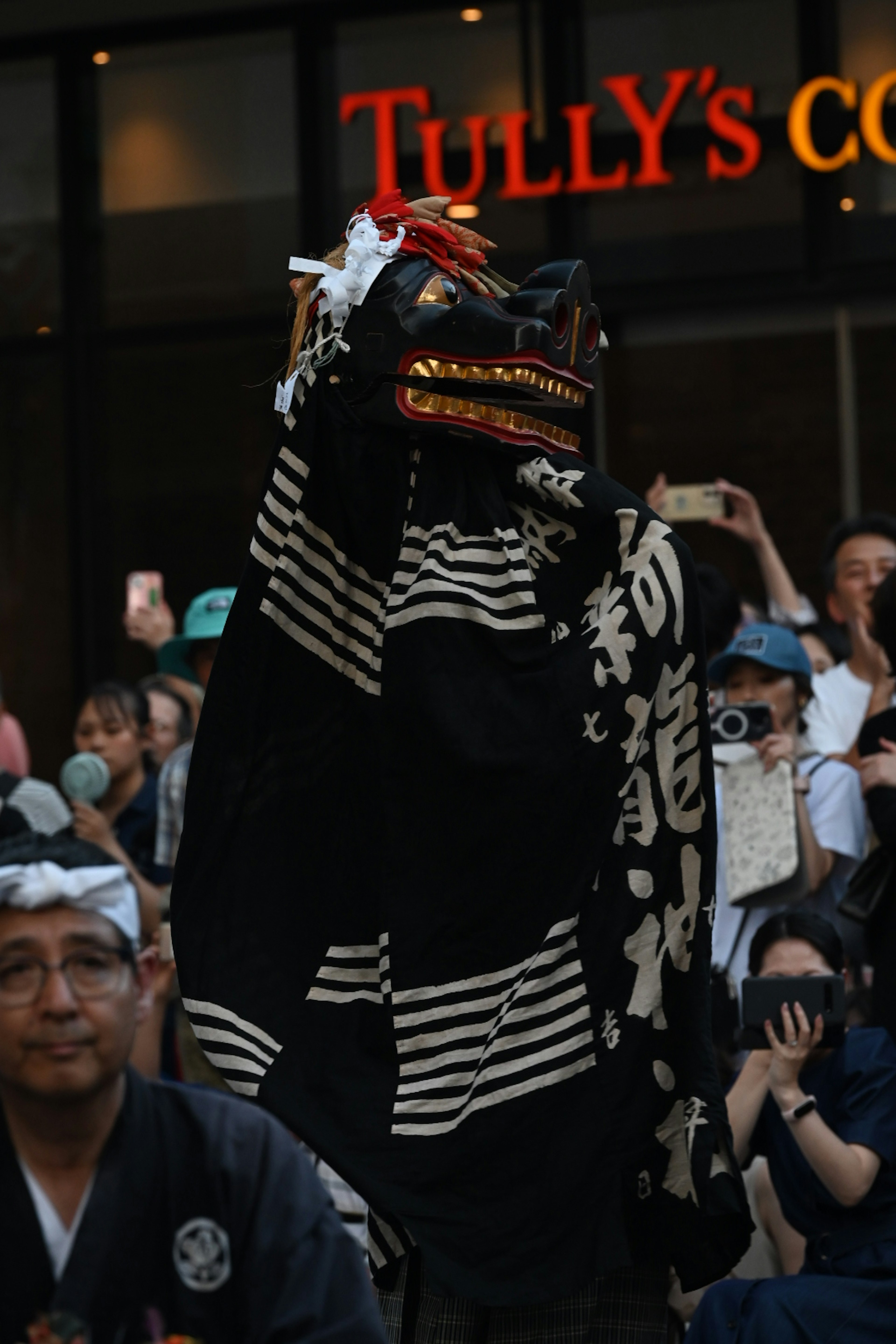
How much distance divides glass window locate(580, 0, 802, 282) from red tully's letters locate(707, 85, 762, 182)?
0.03 ft

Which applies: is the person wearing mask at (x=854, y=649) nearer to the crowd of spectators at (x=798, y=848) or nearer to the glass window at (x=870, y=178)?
the crowd of spectators at (x=798, y=848)

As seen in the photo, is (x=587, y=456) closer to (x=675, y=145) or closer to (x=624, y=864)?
(x=675, y=145)

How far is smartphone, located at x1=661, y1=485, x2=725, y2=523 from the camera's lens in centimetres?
529

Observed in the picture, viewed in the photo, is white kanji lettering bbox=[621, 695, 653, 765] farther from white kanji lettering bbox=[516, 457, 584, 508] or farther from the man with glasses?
the man with glasses

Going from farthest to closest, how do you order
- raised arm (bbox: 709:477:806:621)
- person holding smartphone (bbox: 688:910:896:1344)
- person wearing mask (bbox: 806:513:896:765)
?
raised arm (bbox: 709:477:806:621)
person wearing mask (bbox: 806:513:896:765)
person holding smartphone (bbox: 688:910:896:1344)

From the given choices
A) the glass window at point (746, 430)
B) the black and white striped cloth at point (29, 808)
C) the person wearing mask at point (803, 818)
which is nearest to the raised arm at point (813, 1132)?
the person wearing mask at point (803, 818)

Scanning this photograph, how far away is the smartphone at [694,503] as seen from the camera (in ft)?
17.4

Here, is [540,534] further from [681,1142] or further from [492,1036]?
[681,1142]

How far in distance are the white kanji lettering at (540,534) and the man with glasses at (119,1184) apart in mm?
807

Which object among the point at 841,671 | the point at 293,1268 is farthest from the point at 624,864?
the point at 841,671

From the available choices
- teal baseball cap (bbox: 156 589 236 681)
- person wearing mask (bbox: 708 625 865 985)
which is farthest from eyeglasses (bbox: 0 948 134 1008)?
teal baseball cap (bbox: 156 589 236 681)

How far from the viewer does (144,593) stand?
19.3ft

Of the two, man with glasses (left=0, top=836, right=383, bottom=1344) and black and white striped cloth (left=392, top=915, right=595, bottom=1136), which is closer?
man with glasses (left=0, top=836, right=383, bottom=1344)

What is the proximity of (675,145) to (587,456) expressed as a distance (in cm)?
124
